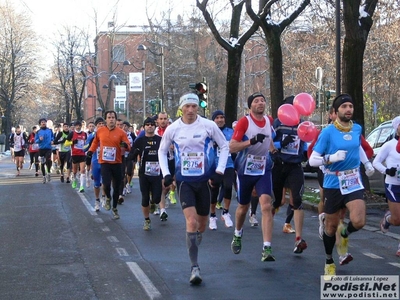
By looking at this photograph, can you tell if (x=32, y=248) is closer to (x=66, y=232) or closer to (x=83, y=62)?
(x=66, y=232)

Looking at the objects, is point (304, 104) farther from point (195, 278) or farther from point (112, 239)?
point (112, 239)

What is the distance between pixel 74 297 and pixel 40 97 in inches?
2908

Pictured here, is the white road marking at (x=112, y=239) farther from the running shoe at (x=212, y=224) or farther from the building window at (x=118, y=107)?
the building window at (x=118, y=107)

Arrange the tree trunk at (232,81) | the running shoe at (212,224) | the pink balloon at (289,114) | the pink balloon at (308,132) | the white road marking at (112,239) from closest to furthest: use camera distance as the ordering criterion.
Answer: the pink balloon at (308,132) → the pink balloon at (289,114) → the white road marking at (112,239) → the running shoe at (212,224) → the tree trunk at (232,81)

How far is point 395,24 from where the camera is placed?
34500mm

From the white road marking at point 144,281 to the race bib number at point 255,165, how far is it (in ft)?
5.78

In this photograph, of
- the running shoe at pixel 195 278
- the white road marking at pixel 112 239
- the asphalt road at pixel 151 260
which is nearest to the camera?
the asphalt road at pixel 151 260

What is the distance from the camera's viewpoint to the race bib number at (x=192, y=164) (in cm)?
848

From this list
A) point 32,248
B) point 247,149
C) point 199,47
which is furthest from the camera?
point 199,47

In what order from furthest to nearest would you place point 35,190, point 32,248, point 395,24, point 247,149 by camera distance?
point 395,24
point 35,190
point 32,248
point 247,149

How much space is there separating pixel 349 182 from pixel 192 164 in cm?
169

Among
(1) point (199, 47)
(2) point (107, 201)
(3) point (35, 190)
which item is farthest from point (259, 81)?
(2) point (107, 201)

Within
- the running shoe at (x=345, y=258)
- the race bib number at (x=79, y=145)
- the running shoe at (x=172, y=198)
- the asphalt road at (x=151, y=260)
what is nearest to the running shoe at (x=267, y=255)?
the asphalt road at (x=151, y=260)

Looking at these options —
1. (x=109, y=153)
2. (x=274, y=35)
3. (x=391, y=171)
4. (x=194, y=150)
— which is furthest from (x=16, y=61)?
(x=194, y=150)
